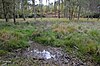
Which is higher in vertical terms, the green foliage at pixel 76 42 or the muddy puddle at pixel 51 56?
the green foliage at pixel 76 42

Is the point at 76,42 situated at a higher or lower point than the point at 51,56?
higher

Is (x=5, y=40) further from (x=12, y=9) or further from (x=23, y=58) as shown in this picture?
(x=12, y=9)

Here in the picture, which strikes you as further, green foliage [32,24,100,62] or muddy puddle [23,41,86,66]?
green foliage [32,24,100,62]

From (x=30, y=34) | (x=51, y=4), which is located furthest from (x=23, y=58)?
(x=51, y=4)

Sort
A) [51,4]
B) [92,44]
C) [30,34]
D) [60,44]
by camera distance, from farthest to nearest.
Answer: [51,4] → [30,34] → [60,44] → [92,44]

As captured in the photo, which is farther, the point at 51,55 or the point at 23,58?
the point at 51,55

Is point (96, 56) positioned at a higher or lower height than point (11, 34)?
lower

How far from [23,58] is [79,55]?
3.02 m

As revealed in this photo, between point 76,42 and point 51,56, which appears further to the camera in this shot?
point 76,42

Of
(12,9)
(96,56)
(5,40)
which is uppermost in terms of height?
(12,9)

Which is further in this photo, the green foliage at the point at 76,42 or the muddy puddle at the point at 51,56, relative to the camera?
the green foliage at the point at 76,42

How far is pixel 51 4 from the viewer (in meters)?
56.5

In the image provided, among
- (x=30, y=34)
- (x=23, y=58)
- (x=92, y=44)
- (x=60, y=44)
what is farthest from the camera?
(x=30, y=34)

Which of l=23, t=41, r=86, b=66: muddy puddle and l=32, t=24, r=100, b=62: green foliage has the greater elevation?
l=32, t=24, r=100, b=62: green foliage
